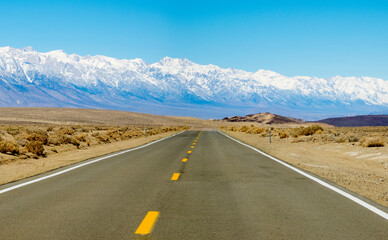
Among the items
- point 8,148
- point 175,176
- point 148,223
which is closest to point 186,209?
point 148,223

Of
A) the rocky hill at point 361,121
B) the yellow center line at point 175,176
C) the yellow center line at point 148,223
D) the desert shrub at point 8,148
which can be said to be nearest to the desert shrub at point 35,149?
the desert shrub at point 8,148

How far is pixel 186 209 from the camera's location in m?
7.17

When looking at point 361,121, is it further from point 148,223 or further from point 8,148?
point 148,223

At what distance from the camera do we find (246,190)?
9.20 m

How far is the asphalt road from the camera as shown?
5.72 m

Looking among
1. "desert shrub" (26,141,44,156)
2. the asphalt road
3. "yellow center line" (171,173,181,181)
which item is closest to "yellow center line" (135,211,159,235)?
the asphalt road

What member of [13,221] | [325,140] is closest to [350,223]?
[13,221]

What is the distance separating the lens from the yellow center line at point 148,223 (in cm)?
573

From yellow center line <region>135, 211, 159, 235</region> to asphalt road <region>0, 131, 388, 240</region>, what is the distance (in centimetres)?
8

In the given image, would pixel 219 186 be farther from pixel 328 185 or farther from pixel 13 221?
pixel 13 221

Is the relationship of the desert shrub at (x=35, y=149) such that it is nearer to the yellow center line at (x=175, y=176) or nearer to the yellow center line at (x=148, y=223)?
the yellow center line at (x=175, y=176)

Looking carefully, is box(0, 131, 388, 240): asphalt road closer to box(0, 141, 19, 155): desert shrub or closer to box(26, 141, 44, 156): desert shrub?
box(0, 141, 19, 155): desert shrub

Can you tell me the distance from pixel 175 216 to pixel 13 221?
8.24 ft

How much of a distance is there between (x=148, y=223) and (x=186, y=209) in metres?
1.14
